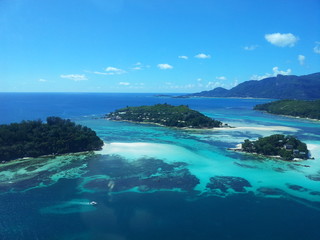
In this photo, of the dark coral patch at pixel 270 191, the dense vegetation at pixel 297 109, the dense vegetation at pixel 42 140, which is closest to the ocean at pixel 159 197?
the dark coral patch at pixel 270 191

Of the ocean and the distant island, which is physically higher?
the distant island

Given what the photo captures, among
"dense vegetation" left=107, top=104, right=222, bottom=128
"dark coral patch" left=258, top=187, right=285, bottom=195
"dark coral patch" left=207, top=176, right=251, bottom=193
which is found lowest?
"dark coral patch" left=258, top=187, right=285, bottom=195

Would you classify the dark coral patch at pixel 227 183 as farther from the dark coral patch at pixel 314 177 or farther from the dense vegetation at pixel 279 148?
the dense vegetation at pixel 279 148

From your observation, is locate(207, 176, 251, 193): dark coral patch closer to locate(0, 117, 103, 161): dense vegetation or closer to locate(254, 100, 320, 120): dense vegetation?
locate(0, 117, 103, 161): dense vegetation

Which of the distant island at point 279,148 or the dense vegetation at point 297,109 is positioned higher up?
the dense vegetation at point 297,109

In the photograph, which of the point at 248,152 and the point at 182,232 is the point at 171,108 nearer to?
the point at 248,152

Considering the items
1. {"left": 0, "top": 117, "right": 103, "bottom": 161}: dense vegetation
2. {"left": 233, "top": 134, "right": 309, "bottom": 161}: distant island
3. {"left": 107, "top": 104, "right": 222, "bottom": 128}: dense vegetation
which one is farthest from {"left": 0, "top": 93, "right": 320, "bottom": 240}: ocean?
{"left": 107, "top": 104, "right": 222, "bottom": 128}: dense vegetation

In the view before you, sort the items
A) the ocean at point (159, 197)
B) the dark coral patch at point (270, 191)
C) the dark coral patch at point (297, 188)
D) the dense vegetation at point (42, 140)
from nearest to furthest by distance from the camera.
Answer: the ocean at point (159, 197)
the dark coral patch at point (270, 191)
the dark coral patch at point (297, 188)
the dense vegetation at point (42, 140)
